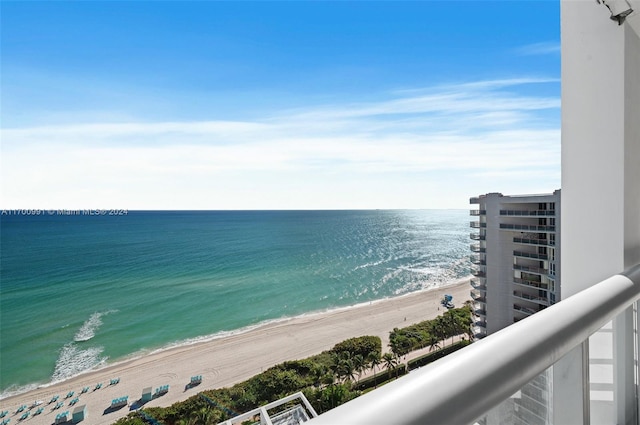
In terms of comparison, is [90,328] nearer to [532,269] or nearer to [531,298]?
[531,298]

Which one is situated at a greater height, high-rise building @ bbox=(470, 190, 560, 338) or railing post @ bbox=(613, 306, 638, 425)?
railing post @ bbox=(613, 306, 638, 425)

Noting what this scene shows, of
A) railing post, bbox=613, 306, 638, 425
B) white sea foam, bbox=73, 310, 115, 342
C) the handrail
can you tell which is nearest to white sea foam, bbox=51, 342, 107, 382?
white sea foam, bbox=73, 310, 115, 342

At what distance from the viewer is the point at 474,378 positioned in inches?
10.1

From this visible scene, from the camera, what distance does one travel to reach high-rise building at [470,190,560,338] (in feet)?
40.8

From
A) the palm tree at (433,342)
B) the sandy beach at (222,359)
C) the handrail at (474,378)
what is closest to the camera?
the handrail at (474,378)

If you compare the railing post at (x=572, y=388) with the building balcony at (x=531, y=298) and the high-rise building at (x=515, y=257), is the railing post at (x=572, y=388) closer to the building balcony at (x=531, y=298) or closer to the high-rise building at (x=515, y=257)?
the high-rise building at (x=515, y=257)

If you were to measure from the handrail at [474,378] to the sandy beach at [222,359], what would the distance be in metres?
15.4

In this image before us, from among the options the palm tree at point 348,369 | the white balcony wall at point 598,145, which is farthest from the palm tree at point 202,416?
the white balcony wall at point 598,145

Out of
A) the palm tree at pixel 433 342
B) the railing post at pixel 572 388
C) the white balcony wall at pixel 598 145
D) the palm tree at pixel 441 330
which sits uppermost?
the white balcony wall at pixel 598 145

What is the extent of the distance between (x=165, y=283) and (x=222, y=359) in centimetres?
1429

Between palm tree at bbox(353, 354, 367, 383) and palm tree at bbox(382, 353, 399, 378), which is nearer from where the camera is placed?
palm tree at bbox(353, 354, 367, 383)

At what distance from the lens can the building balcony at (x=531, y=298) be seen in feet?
40.6

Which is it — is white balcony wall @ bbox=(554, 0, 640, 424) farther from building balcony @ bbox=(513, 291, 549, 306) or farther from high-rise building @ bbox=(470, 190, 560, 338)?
building balcony @ bbox=(513, 291, 549, 306)

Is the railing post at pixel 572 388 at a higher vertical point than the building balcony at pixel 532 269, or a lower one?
higher
